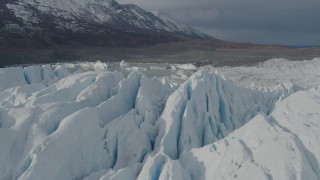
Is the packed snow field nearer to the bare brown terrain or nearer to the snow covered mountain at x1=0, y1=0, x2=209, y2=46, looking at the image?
the bare brown terrain

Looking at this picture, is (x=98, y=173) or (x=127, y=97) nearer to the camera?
(x=98, y=173)

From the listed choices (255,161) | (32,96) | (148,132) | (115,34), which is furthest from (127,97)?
(115,34)

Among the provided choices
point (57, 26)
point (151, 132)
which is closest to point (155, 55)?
point (57, 26)

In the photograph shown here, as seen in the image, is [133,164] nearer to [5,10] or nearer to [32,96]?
[32,96]

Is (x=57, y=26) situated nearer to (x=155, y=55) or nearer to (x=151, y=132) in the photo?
(x=155, y=55)

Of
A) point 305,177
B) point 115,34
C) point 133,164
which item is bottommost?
point 115,34

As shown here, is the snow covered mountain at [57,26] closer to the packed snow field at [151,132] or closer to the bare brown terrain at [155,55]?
the bare brown terrain at [155,55]

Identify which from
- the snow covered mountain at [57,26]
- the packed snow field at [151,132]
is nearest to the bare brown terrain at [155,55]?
the snow covered mountain at [57,26]

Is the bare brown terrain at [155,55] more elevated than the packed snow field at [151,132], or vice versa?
the packed snow field at [151,132]

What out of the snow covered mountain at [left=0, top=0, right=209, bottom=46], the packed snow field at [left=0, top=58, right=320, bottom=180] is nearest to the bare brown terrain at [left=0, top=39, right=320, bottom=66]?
the snow covered mountain at [left=0, top=0, right=209, bottom=46]
